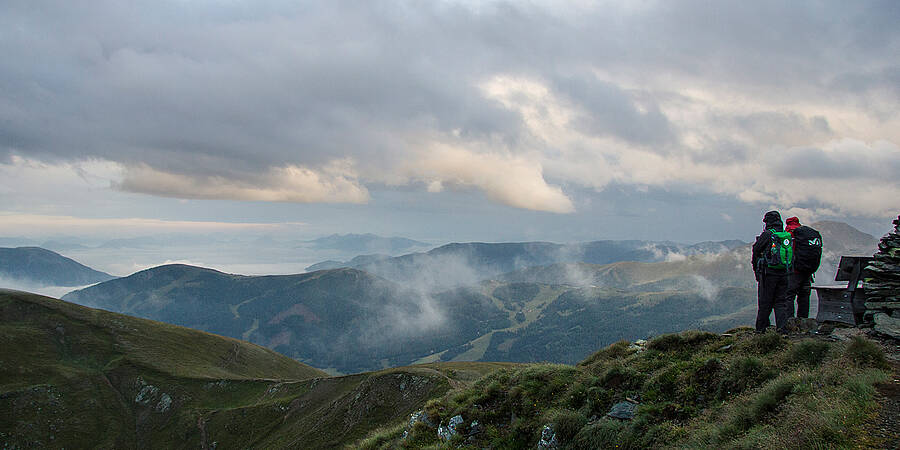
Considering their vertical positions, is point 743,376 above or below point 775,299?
below

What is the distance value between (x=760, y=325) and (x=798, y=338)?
1823mm

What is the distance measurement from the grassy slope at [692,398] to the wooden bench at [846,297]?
278cm

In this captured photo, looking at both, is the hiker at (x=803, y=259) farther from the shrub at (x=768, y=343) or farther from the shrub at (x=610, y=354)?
the shrub at (x=610, y=354)

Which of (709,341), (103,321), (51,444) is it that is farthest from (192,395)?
(709,341)

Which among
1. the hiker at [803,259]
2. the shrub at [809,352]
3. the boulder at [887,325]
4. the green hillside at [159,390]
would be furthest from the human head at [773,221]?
the green hillside at [159,390]

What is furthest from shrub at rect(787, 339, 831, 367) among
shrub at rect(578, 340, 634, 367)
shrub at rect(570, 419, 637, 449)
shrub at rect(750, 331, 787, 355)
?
shrub at rect(578, 340, 634, 367)

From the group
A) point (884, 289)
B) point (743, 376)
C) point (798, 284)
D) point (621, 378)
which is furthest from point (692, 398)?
point (884, 289)

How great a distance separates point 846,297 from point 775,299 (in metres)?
2.29

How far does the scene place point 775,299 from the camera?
1770 cm

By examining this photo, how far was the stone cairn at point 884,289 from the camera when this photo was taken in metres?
14.9

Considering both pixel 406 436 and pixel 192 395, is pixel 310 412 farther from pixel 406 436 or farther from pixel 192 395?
pixel 406 436

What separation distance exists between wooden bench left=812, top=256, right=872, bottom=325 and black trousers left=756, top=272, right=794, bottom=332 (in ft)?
3.35

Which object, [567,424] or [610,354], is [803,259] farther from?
[567,424]

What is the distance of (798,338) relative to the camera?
15.8m
